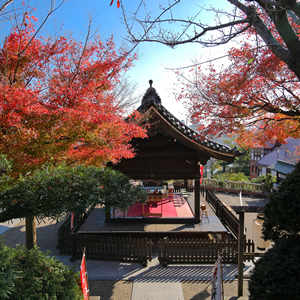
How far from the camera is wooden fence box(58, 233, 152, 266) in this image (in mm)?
6770

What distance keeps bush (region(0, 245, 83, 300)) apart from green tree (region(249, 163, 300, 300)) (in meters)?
2.95

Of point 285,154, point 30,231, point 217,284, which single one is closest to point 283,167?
point 285,154

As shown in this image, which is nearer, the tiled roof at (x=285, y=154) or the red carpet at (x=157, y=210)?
the red carpet at (x=157, y=210)

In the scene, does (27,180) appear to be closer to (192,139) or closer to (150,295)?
(150,295)

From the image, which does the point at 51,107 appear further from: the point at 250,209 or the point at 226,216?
the point at 226,216

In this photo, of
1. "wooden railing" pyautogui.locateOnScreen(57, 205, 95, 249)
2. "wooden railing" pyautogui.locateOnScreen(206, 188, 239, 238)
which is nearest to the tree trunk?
"wooden railing" pyautogui.locateOnScreen(57, 205, 95, 249)

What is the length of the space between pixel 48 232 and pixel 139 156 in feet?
20.0

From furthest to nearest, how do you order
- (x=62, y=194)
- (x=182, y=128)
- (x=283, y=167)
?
(x=283, y=167)
(x=182, y=128)
(x=62, y=194)

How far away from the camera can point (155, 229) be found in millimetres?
8281

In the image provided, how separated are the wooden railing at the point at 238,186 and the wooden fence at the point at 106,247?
13483mm

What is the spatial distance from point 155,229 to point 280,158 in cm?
1836

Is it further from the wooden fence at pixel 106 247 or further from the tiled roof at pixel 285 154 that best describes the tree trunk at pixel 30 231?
the tiled roof at pixel 285 154

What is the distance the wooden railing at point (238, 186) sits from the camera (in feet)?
56.4

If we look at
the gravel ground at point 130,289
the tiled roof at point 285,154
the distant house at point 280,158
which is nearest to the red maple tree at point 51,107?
the gravel ground at point 130,289
